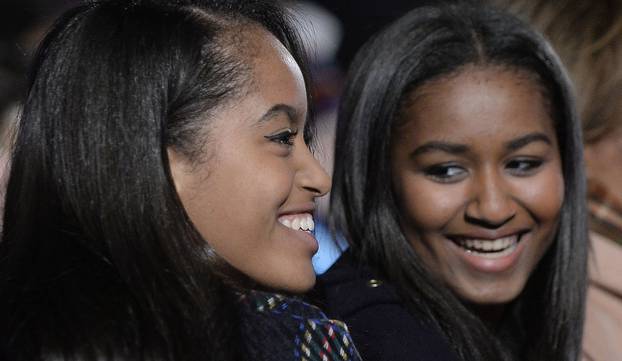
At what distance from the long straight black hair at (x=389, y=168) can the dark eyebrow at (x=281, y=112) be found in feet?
1.42

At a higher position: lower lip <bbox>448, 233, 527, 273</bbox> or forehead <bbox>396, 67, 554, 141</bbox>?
forehead <bbox>396, 67, 554, 141</bbox>

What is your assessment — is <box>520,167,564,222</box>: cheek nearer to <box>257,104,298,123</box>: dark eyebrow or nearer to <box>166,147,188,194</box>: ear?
<box>257,104,298,123</box>: dark eyebrow

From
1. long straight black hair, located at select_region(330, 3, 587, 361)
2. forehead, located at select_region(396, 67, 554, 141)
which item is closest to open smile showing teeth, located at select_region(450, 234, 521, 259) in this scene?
long straight black hair, located at select_region(330, 3, 587, 361)

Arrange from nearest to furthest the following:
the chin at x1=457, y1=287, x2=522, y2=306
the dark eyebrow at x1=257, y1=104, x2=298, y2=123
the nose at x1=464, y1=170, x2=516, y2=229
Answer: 1. the dark eyebrow at x1=257, y1=104, x2=298, y2=123
2. the nose at x1=464, y1=170, x2=516, y2=229
3. the chin at x1=457, y1=287, x2=522, y2=306

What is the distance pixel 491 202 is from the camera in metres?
2.06

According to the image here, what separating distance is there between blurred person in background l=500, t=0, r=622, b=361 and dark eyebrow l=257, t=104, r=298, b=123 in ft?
3.13

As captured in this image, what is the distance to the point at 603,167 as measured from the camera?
2.53 m

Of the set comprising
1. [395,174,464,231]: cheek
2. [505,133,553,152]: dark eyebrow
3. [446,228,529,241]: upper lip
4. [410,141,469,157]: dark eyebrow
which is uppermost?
[505,133,553,152]: dark eyebrow

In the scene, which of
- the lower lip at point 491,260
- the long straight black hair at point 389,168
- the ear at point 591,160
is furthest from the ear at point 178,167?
the ear at point 591,160

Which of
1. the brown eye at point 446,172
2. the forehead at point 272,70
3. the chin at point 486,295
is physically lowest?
the chin at point 486,295

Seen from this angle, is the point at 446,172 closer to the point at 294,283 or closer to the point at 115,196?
the point at 294,283

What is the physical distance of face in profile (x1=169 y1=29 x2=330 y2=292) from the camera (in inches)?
64.3

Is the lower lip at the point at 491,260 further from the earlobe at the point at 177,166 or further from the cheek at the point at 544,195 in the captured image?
the earlobe at the point at 177,166

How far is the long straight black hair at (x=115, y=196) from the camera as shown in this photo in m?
1.41
